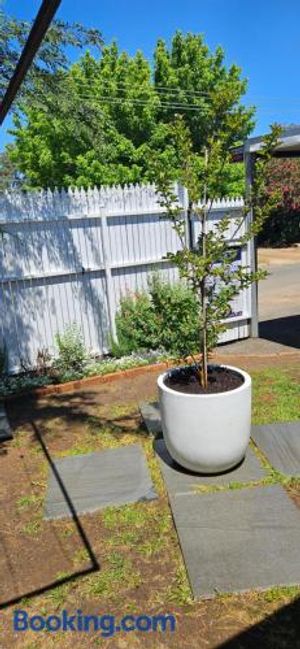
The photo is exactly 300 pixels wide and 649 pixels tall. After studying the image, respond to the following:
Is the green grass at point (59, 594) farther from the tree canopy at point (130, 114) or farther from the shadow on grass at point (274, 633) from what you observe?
the tree canopy at point (130, 114)

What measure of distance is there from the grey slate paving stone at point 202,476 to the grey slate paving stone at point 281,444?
0.16 meters

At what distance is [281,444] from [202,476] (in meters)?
0.86

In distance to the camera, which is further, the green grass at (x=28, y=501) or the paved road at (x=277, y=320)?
the paved road at (x=277, y=320)

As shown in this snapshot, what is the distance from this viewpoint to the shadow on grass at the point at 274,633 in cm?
229

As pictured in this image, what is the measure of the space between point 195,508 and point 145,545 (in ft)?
1.53

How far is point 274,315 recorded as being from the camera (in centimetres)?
1017

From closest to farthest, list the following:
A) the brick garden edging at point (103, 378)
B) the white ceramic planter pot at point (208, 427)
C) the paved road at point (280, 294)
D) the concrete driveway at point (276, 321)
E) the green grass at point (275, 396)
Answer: the white ceramic planter pot at point (208, 427), the green grass at point (275, 396), the brick garden edging at point (103, 378), the concrete driveway at point (276, 321), the paved road at point (280, 294)

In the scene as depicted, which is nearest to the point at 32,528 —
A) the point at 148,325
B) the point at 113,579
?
the point at 113,579

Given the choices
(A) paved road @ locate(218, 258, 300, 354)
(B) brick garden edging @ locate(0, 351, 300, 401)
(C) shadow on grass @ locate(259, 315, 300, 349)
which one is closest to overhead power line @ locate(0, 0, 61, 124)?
(B) brick garden edging @ locate(0, 351, 300, 401)

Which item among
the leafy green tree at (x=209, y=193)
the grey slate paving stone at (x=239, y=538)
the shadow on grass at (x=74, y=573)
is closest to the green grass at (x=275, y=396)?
the leafy green tree at (x=209, y=193)

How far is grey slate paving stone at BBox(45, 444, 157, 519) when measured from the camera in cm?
356

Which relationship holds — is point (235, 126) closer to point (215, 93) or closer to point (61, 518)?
point (215, 93)

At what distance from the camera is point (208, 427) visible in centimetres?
357

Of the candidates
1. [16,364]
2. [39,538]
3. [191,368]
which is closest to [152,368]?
[16,364]
